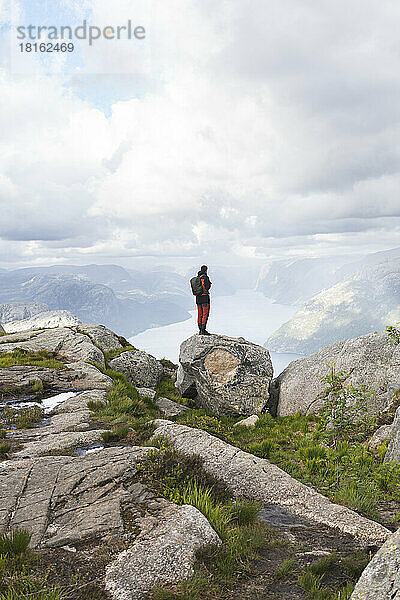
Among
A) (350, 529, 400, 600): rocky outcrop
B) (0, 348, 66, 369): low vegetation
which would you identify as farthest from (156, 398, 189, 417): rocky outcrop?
(350, 529, 400, 600): rocky outcrop

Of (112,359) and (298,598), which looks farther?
(112,359)

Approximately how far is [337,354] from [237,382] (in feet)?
22.2

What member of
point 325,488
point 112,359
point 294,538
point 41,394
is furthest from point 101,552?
point 112,359

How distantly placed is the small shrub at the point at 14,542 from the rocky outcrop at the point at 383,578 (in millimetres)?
5253

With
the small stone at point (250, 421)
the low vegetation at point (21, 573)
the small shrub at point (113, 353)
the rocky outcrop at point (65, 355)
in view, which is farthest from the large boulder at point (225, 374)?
the low vegetation at point (21, 573)

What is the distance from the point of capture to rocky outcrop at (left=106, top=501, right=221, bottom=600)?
5797mm

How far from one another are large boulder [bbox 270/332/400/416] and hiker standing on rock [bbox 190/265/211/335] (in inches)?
279

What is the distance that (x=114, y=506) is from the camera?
7.80m

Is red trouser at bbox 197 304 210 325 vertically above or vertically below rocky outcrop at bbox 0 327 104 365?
above

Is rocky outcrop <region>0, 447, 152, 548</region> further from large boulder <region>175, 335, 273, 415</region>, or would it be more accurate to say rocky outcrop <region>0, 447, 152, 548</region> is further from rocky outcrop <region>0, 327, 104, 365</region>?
rocky outcrop <region>0, 327, 104, 365</region>

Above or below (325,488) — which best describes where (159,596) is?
above

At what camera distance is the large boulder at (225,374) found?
81.1 ft

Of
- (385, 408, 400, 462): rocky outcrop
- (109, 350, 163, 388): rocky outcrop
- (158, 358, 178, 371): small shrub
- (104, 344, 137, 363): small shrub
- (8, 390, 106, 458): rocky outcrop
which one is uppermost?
(8, 390, 106, 458): rocky outcrop

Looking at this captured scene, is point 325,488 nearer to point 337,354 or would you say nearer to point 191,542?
point 191,542
